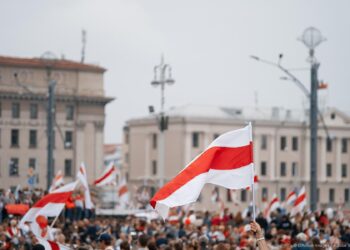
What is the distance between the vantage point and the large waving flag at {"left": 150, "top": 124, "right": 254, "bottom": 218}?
42.2 ft

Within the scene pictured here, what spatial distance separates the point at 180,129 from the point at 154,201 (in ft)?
329

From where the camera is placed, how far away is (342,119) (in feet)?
393

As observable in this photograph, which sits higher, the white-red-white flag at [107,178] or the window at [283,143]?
the window at [283,143]

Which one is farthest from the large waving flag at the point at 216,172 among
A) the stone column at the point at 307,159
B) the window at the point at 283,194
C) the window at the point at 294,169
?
the stone column at the point at 307,159

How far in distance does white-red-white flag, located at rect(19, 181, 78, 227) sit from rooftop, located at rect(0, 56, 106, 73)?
73.7 m

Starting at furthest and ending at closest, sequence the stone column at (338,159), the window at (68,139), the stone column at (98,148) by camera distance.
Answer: the stone column at (338,159), the stone column at (98,148), the window at (68,139)

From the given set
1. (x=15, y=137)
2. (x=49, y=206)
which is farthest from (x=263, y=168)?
(x=49, y=206)

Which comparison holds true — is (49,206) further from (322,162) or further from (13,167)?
(322,162)

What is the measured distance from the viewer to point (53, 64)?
3829 inches

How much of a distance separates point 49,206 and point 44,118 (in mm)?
78957

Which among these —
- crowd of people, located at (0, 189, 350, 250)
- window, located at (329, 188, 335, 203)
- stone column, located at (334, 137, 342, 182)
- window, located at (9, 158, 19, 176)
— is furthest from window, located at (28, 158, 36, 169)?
crowd of people, located at (0, 189, 350, 250)

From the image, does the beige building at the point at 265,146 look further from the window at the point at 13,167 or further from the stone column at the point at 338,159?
the window at the point at 13,167

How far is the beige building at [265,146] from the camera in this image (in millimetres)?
112812

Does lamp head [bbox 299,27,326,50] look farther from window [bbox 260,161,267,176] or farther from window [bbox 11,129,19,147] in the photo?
window [bbox 260,161,267,176]
